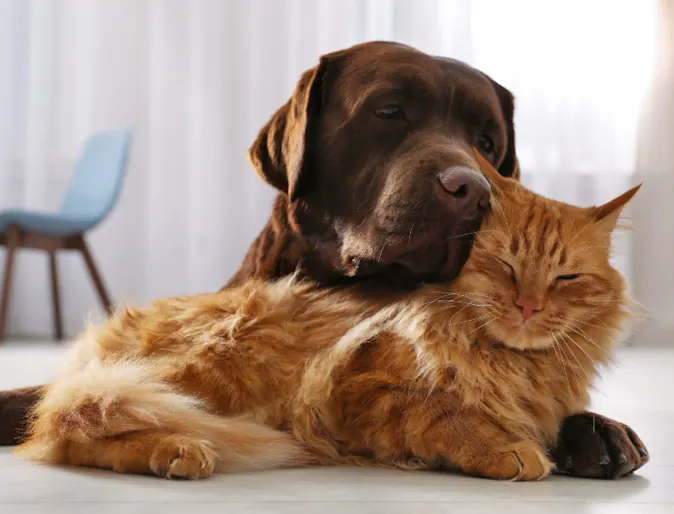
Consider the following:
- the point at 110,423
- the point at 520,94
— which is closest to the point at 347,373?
the point at 110,423

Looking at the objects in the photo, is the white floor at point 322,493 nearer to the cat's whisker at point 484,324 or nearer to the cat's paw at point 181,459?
the cat's paw at point 181,459

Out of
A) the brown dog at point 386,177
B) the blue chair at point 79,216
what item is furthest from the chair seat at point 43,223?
the brown dog at point 386,177

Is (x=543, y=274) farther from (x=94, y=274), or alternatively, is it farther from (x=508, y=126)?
(x=94, y=274)

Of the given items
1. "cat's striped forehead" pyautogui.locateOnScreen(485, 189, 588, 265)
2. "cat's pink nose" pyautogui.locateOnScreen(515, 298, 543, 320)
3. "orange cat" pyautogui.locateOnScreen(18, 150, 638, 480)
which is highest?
"cat's striped forehead" pyautogui.locateOnScreen(485, 189, 588, 265)

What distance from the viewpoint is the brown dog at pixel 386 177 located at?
1.13 meters

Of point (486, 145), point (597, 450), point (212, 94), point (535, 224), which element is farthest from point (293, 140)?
point (212, 94)

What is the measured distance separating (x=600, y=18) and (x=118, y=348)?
12.8 feet

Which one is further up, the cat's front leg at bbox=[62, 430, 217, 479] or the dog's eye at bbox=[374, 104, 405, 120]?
the dog's eye at bbox=[374, 104, 405, 120]

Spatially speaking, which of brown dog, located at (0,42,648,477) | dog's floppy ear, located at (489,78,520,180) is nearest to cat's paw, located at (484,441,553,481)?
brown dog, located at (0,42,648,477)

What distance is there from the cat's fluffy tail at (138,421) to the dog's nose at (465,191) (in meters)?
0.40

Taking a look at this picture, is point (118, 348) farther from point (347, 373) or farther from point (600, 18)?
point (600, 18)

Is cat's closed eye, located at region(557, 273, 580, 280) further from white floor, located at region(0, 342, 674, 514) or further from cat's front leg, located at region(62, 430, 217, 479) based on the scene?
cat's front leg, located at region(62, 430, 217, 479)

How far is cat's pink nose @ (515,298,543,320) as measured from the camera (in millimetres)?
1005

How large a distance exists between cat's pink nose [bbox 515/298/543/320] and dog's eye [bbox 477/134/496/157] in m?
Answer: 0.48
